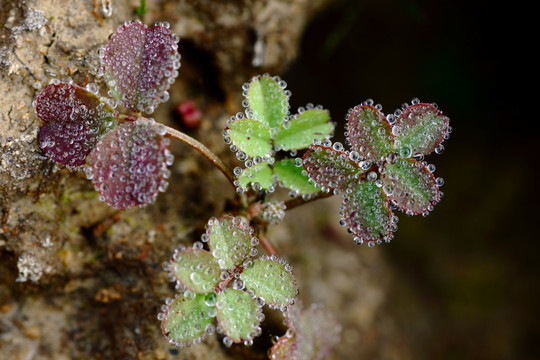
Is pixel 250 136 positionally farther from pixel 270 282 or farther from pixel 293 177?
pixel 270 282

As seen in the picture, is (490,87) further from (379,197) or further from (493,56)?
(379,197)

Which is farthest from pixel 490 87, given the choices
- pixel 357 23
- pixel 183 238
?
pixel 183 238

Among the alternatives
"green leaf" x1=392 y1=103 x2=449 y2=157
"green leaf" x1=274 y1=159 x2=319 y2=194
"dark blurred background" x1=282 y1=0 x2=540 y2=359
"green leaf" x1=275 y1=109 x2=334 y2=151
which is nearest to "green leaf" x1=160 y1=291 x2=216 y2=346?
"green leaf" x1=274 y1=159 x2=319 y2=194

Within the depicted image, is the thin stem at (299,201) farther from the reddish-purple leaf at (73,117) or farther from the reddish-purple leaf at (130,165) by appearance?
the reddish-purple leaf at (73,117)

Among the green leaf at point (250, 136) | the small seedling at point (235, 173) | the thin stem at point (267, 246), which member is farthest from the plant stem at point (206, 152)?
the thin stem at point (267, 246)

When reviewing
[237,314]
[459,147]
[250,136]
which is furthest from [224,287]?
[459,147]

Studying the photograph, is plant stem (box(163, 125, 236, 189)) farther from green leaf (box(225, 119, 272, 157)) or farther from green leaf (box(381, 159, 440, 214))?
green leaf (box(381, 159, 440, 214))
